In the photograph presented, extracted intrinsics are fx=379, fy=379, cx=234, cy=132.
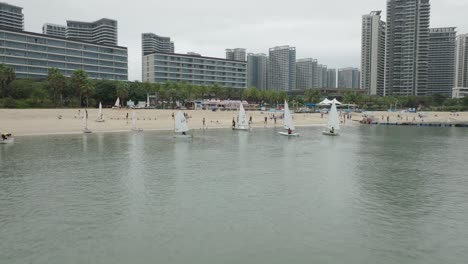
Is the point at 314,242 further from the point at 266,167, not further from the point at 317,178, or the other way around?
the point at 266,167

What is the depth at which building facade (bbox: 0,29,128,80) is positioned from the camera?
14684 centimetres

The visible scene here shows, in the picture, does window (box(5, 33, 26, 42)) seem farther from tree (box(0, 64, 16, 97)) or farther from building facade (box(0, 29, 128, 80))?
tree (box(0, 64, 16, 97))

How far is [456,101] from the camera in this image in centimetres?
18350

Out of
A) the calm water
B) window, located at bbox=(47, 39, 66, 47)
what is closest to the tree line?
window, located at bbox=(47, 39, 66, 47)

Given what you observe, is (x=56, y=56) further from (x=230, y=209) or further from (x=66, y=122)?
(x=230, y=209)

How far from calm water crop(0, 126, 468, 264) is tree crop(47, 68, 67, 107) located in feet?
217

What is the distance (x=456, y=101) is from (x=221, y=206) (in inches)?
7695

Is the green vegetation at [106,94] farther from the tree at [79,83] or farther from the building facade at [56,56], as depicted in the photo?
the building facade at [56,56]

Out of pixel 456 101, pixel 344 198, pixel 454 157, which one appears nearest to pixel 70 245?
pixel 344 198

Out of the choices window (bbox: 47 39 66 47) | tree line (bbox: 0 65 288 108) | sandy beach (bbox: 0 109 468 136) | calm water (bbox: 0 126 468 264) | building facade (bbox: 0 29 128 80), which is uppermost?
window (bbox: 47 39 66 47)

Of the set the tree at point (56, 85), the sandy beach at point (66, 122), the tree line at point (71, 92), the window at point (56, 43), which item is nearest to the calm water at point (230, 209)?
the sandy beach at point (66, 122)

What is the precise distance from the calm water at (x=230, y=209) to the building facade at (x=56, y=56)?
127 meters

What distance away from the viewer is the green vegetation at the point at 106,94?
100 m

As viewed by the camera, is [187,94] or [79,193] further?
[187,94]
